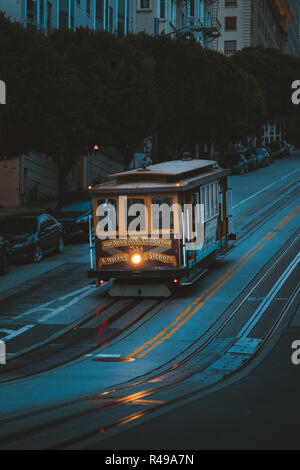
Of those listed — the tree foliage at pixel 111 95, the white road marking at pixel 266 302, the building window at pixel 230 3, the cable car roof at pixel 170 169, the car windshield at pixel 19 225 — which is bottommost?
the white road marking at pixel 266 302

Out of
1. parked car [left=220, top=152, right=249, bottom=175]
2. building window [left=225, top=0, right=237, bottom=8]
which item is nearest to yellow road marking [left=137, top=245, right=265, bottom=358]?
parked car [left=220, top=152, right=249, bottom=175]

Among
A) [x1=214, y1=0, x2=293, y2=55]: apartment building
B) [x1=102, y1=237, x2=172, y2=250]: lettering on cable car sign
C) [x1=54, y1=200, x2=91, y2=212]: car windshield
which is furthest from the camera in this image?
[x1=214, y1=0, x2=293, y2=55]: apartment building

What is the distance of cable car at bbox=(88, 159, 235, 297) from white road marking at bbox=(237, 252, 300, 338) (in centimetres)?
208

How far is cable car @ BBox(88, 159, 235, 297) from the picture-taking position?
20531 millimetres

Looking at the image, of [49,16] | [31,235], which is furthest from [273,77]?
[31,235]

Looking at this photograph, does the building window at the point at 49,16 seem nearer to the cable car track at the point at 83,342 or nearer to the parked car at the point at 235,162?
the parked car at the point at 235,162

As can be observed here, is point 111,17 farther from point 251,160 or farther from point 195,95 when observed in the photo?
point 251,160

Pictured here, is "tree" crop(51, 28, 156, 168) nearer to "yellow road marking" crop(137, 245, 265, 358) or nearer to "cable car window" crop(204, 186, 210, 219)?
"cable car window" crop(204, 186, 210, 219)

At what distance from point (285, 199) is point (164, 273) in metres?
27.0

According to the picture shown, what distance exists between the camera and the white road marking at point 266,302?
17625 mm

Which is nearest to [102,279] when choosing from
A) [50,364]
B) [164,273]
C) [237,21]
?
[164,273]

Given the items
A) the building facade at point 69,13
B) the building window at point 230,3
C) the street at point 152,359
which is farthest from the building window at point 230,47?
the street at point 152,359

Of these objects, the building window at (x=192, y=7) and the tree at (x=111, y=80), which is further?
the building window at (x=192, y=7)

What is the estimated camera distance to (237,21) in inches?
4855
